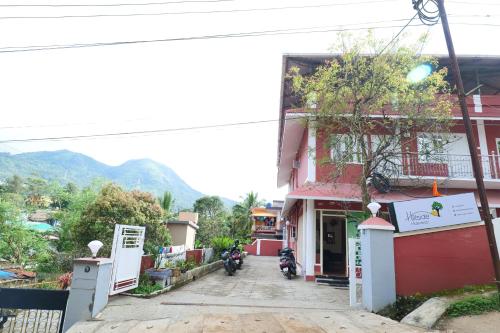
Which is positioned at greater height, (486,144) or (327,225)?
(486,144)

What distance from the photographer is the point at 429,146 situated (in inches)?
420

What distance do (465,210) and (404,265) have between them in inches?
70.1

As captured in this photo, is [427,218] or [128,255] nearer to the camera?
[427,218]

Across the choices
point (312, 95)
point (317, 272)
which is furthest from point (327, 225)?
point (312, 95)

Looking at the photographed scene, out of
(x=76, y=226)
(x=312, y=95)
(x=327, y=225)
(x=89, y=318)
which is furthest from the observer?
(x=76, y=226)

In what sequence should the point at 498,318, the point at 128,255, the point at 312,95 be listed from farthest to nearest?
the point at 312,95
the point at 128,255
the point at 498,318

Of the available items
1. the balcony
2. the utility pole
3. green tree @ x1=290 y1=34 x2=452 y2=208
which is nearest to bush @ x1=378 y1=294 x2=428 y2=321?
the utility pole

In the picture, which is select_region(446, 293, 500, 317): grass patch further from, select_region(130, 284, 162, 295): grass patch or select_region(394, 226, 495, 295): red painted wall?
select_region(130, 284, 162, 295): grass patch

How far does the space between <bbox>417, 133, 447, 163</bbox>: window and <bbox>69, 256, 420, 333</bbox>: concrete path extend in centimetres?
538

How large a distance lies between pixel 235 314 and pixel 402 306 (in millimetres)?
2971

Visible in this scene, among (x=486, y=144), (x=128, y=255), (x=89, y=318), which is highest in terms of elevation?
(x=486, y=144)

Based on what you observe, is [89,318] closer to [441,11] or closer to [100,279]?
[100,279]

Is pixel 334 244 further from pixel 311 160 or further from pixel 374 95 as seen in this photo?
pixel 374 95

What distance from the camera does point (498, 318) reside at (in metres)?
4.46
